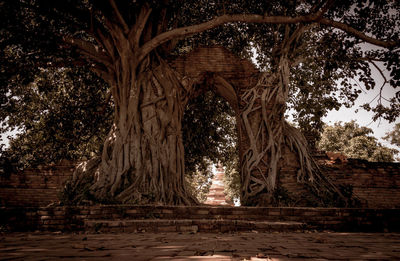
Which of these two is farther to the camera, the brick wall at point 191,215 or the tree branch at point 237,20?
the tree branch at point 237,20

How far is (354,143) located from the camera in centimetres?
2180

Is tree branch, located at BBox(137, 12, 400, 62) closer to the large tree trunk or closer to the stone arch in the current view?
the large tree trunk

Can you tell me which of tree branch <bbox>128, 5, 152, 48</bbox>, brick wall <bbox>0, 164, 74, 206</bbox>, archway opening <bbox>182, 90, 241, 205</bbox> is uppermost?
tree branch <bbox>128, 5, 152, 48</bbox>

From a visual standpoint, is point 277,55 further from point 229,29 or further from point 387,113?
point 387,113

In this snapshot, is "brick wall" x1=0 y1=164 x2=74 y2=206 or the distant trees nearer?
"brick wall" x1=0 y1=164 x2=74 y2=206

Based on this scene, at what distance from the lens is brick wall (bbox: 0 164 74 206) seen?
22.0ft

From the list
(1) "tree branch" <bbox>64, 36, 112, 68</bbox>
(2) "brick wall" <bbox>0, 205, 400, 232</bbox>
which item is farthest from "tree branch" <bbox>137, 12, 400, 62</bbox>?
(2) "brick wall" <bbox>0, 205, 400, 232</bbox>

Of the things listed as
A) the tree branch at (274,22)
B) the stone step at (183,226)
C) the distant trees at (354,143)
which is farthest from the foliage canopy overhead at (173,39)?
the distant trees at (354,143)

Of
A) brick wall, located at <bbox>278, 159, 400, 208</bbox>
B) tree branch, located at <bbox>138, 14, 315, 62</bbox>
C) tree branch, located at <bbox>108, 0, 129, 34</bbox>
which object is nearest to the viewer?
tree branch, located at <bbox>138, 14, 315, 62</bbox>

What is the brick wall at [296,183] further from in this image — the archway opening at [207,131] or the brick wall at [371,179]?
the archway opening at [207,131]

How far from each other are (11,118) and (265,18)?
28.6 feet

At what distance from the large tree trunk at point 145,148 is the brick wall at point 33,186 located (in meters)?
1.90

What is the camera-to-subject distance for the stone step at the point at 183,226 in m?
3.15

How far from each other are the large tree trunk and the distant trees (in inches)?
761
